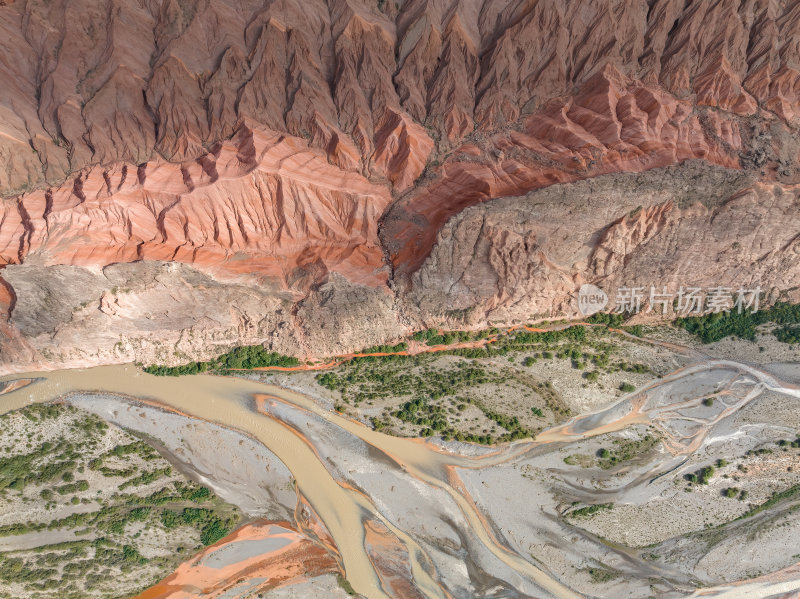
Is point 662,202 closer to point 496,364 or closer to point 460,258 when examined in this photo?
point 460,258

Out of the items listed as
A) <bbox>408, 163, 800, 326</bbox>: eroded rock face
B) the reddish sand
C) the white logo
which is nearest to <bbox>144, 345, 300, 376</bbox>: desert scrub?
<bbox>408, 163, 800, 326</bbox>: eroded rock face

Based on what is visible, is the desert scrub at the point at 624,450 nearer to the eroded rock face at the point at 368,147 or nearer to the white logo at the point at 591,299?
the white logo at the point at 591,299

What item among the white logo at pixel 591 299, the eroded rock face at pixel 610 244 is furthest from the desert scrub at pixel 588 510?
the eroded rock face at pixel 610 244

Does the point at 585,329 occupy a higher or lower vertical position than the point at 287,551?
higher

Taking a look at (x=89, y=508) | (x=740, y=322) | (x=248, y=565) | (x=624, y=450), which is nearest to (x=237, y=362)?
(x=89, y=508)

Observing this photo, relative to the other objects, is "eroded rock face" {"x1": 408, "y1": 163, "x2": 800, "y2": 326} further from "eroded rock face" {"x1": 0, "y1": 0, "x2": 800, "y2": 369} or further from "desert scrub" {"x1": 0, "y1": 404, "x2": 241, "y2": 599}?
"desert scrub" {"x1": 0, "y1": 404, "x2": 241, "y2": 599}

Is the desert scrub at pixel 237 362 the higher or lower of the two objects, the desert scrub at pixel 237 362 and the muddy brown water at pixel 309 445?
the higher

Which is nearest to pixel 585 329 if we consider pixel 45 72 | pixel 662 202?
pixel 662 202
